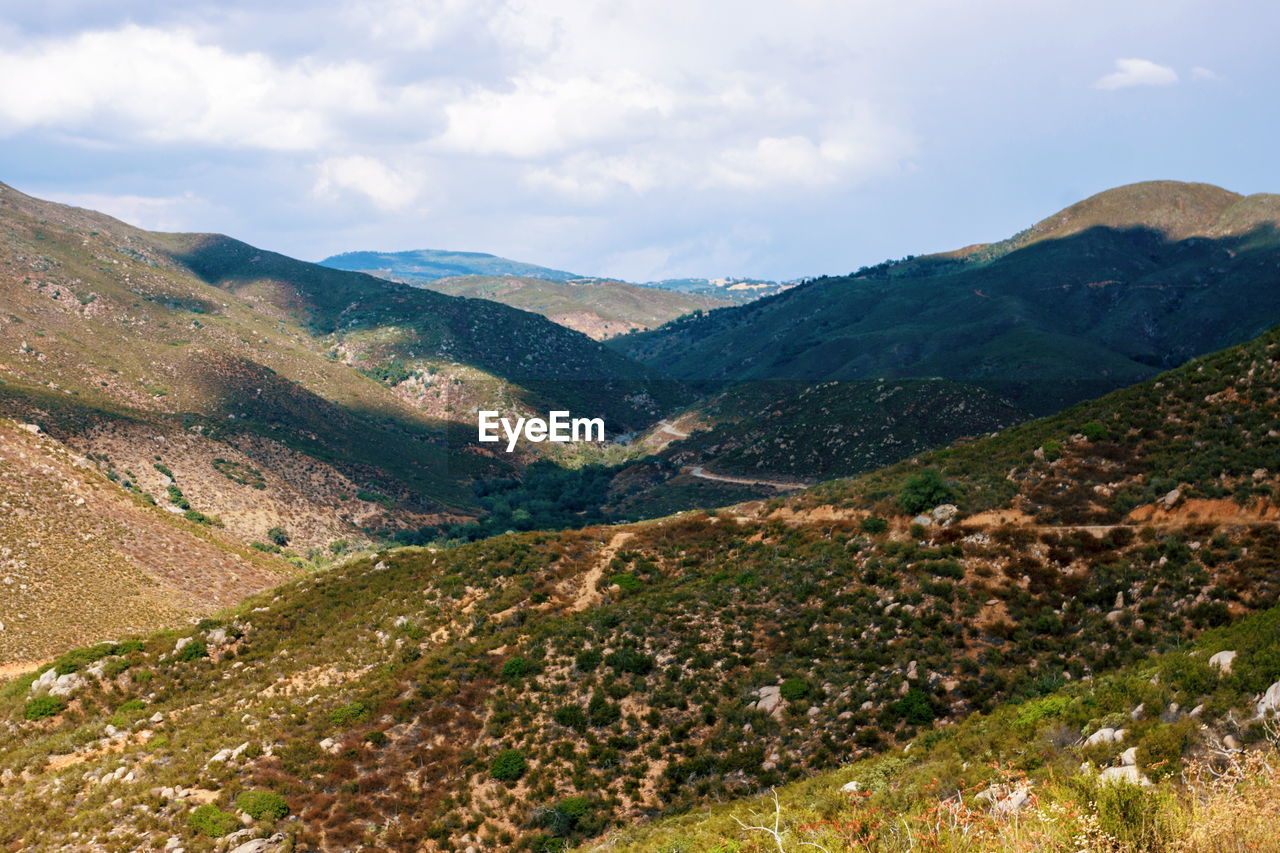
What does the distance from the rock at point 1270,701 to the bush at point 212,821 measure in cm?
2608

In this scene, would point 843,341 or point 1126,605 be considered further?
point 843,341

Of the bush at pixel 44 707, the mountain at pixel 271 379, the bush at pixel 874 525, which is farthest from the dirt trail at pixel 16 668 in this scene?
the bush at pixel 874 525

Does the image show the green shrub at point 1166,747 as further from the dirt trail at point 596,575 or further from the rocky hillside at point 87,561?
the rocky hillside at point 87,561

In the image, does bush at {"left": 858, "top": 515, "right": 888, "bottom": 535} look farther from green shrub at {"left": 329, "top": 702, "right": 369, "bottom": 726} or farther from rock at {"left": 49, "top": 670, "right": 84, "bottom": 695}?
rock at {"left": 49, "top": 670, "right": 84, "bottom": 695}

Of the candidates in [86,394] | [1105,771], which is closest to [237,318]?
[86,394]

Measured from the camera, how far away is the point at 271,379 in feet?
369

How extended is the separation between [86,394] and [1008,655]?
98224mm

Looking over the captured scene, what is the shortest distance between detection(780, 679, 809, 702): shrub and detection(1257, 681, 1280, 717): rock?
13165mm

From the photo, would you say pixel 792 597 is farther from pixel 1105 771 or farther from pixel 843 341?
pixel 843 341

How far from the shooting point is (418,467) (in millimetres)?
109250

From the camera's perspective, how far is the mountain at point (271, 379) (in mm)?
79875

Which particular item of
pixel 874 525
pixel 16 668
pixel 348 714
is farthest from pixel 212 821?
pixel 874 525

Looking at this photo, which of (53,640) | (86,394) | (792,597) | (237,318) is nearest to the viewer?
(792,597)

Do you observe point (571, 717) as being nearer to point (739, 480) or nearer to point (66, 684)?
point (66, 684)
